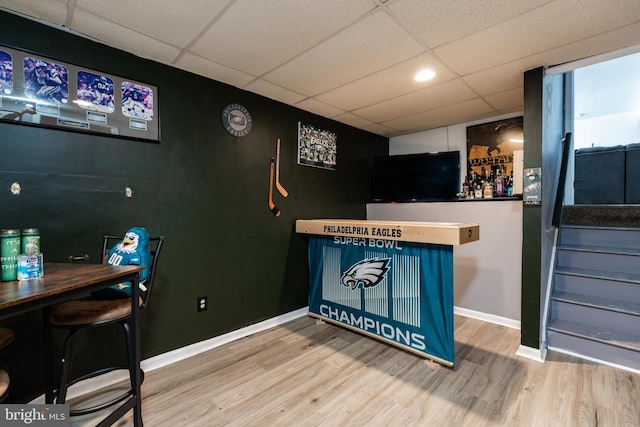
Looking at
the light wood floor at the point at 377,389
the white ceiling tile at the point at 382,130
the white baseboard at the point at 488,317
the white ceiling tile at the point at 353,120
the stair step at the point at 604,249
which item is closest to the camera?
the light wood floor at the point at 377,389

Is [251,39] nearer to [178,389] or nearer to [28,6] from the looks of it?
[28,6]

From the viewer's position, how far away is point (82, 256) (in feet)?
6.08

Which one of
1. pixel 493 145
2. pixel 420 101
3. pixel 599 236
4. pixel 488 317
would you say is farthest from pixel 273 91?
pixel 599 236

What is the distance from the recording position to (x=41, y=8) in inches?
62.3

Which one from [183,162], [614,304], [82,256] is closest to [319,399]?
[82,256]

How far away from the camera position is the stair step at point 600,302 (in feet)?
7.34

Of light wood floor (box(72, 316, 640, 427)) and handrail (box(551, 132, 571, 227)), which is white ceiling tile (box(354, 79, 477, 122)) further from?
light wood floor (box(72, 316, 640, 427))

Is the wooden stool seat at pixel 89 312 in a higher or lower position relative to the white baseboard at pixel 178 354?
higher

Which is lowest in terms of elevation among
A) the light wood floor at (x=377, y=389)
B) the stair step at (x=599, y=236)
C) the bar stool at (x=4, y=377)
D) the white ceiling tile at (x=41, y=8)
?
the light wood floor at (x=377, y=389)

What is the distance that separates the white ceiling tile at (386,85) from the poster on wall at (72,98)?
1.59 m

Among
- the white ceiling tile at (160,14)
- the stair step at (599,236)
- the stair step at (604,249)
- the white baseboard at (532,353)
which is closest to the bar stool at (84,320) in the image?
the white ceiling tile at (160,14)

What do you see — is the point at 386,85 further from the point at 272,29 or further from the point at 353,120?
the point at 272,29

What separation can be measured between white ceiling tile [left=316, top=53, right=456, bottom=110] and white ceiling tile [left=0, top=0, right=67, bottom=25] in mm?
1902

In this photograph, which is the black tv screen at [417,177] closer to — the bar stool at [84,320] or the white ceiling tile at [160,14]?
the white ceiling tile at [160,14]
